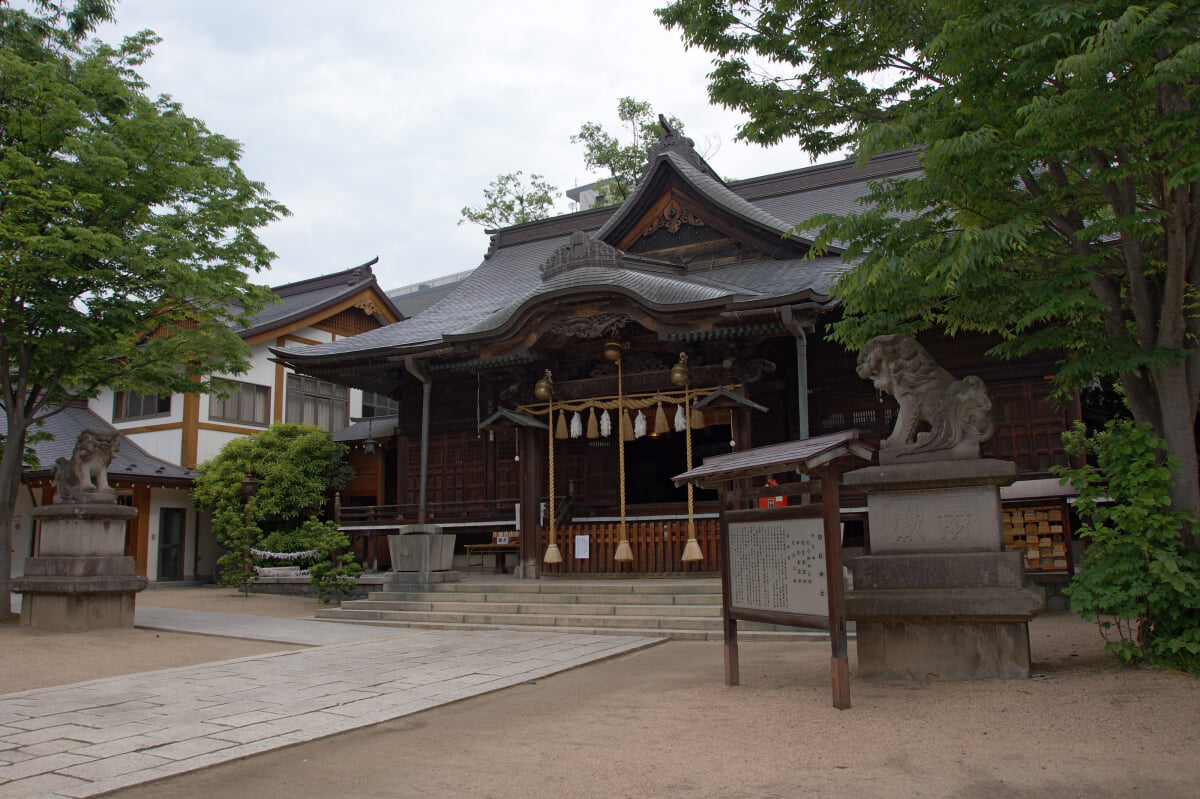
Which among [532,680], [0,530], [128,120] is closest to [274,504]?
[0,530]

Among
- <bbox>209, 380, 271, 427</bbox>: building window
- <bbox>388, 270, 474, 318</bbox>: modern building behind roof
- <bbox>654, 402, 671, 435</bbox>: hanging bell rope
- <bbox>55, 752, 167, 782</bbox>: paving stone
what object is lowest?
<bbox>55, 752, 167, 782</bbox>: paving stone

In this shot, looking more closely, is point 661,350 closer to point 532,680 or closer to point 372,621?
point 372,621

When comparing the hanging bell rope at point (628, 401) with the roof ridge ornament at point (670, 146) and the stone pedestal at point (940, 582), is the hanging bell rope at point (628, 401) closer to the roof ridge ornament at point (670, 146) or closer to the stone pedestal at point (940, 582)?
the roof ridge ornament at point (670, 146)

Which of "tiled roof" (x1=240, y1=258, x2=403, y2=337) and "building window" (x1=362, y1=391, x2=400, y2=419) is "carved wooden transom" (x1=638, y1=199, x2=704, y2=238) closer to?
"tiled roof" (x1=240, y1=258, x2=403, y2=337)

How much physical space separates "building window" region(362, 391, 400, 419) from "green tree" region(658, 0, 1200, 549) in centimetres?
2074

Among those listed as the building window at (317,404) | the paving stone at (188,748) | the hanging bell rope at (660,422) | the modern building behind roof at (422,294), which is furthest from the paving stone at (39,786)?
the modern building behind roof at (422,294)

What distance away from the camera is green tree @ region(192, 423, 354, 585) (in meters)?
19.2

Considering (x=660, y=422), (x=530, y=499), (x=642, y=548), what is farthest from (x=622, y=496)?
(x=530, y=499)

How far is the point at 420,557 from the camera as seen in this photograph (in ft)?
44.8

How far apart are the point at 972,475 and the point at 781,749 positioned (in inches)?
107

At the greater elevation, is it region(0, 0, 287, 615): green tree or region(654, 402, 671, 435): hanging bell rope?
region(0, 0, 287, 615): green tree

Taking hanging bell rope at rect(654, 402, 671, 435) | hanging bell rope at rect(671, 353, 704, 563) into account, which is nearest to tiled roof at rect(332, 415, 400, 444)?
hanging bell rope at rect(654, 402, 671, 435)

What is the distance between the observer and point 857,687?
6.30m

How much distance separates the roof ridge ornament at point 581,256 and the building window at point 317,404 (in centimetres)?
1146
